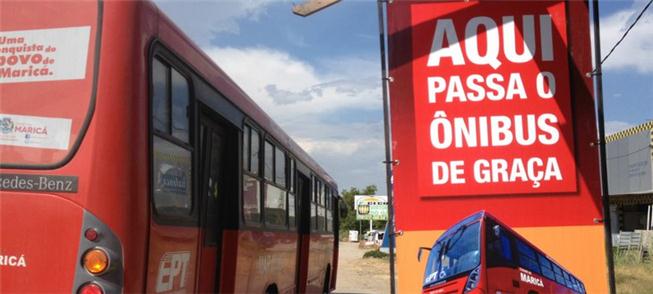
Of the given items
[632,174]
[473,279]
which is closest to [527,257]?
[473,279]

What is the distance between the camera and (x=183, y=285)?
4629 mm

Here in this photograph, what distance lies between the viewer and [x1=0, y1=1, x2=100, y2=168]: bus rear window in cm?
380

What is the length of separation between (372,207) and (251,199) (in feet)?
159

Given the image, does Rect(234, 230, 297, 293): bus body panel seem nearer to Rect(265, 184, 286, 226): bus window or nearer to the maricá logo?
Rect(265, 184, 286, 226): bus window

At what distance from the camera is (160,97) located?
14.1 ft

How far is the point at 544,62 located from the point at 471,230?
1.30m

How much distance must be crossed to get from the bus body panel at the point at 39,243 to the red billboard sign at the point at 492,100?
228 cm

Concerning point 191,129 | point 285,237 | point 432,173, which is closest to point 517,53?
point 432,173

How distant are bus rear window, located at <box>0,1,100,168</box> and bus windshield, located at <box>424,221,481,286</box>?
243cm

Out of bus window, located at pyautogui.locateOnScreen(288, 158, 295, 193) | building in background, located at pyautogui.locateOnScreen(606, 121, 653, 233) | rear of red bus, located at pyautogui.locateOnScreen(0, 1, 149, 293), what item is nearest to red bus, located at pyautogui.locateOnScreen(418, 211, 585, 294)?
rear of red bus, located at pyautogui.locateOnScreen(0, 1, 149, 293)

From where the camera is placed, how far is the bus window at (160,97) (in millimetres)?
4184

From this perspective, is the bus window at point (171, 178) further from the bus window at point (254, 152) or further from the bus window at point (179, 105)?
the bus window at point (254, 152)

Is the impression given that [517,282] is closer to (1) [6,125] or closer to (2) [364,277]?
(1) [6,125]

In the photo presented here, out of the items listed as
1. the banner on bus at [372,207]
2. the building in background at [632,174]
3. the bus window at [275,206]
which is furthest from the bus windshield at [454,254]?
the banner on bus at [372,207]
